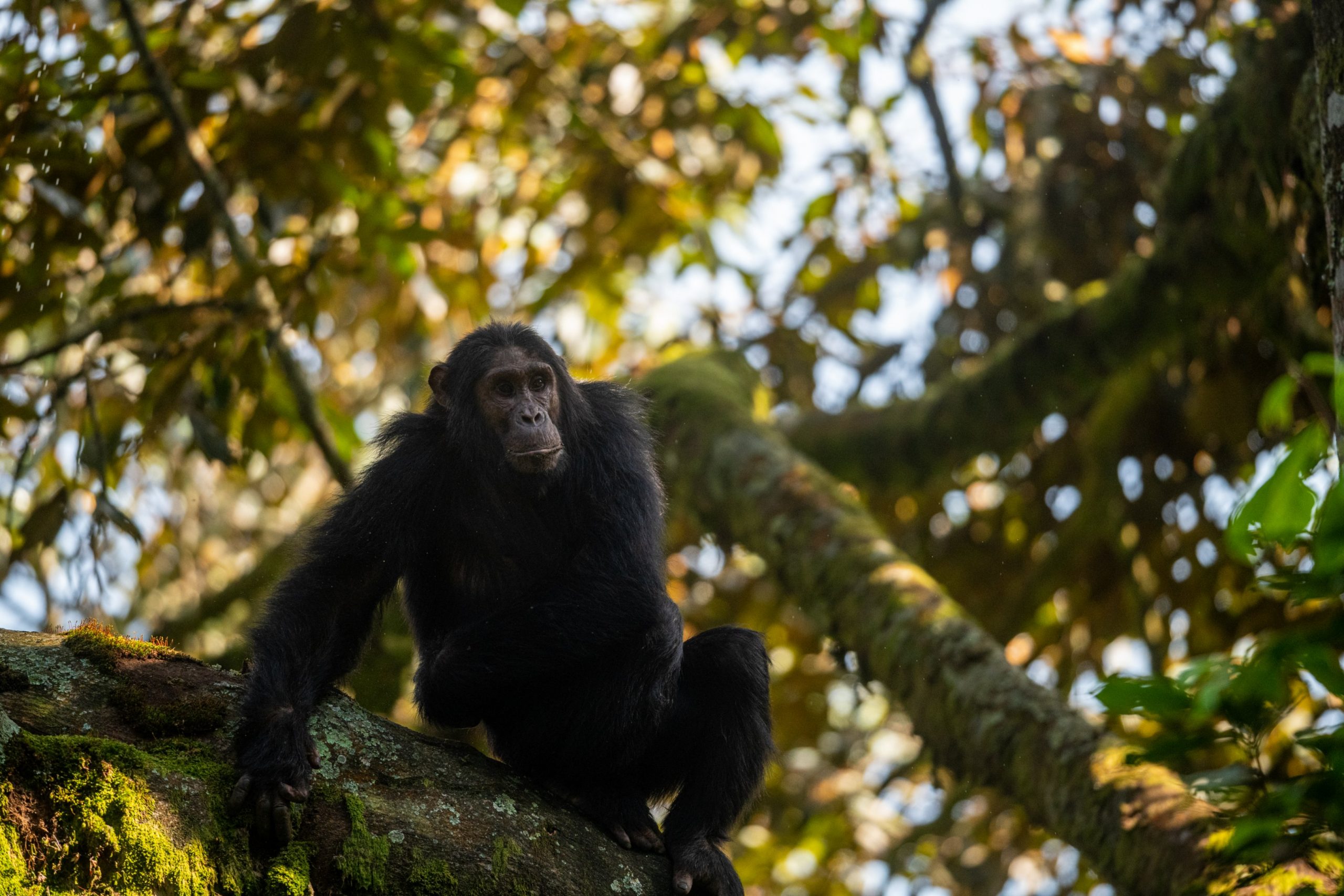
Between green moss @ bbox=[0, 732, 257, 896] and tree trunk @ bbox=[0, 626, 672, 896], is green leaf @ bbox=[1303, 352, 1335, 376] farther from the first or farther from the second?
green moss @ bbox=[0, 732, 257, 896]

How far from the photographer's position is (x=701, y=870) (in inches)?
161

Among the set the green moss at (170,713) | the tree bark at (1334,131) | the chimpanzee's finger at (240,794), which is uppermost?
the tree bark at (1334,131)

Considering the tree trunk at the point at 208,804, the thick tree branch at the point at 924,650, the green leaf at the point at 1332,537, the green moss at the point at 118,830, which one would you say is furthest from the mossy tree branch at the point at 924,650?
the green moss at the point at 118,830

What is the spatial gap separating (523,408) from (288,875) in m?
2.29

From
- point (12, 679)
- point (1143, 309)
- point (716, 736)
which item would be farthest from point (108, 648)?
point (1143, 309)

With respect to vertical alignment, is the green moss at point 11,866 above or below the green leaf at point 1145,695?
below

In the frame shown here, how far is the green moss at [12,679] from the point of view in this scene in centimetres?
335

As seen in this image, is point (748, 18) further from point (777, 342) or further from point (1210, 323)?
point (1210, 323)

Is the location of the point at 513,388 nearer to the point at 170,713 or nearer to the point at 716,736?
the point at 716,736

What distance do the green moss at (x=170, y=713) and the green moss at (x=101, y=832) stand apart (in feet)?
0.93

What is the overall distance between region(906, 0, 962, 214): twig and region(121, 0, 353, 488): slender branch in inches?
216

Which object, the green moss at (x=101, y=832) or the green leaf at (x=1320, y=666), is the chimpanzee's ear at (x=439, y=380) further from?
the green leaf at (x=1320, y=666)

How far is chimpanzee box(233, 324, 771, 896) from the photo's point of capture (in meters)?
4.25

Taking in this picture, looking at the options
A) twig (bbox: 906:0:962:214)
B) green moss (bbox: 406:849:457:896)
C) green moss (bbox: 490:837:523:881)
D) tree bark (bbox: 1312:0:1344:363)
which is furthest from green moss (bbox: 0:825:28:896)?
twig (bbox: 906:0:962:214)
